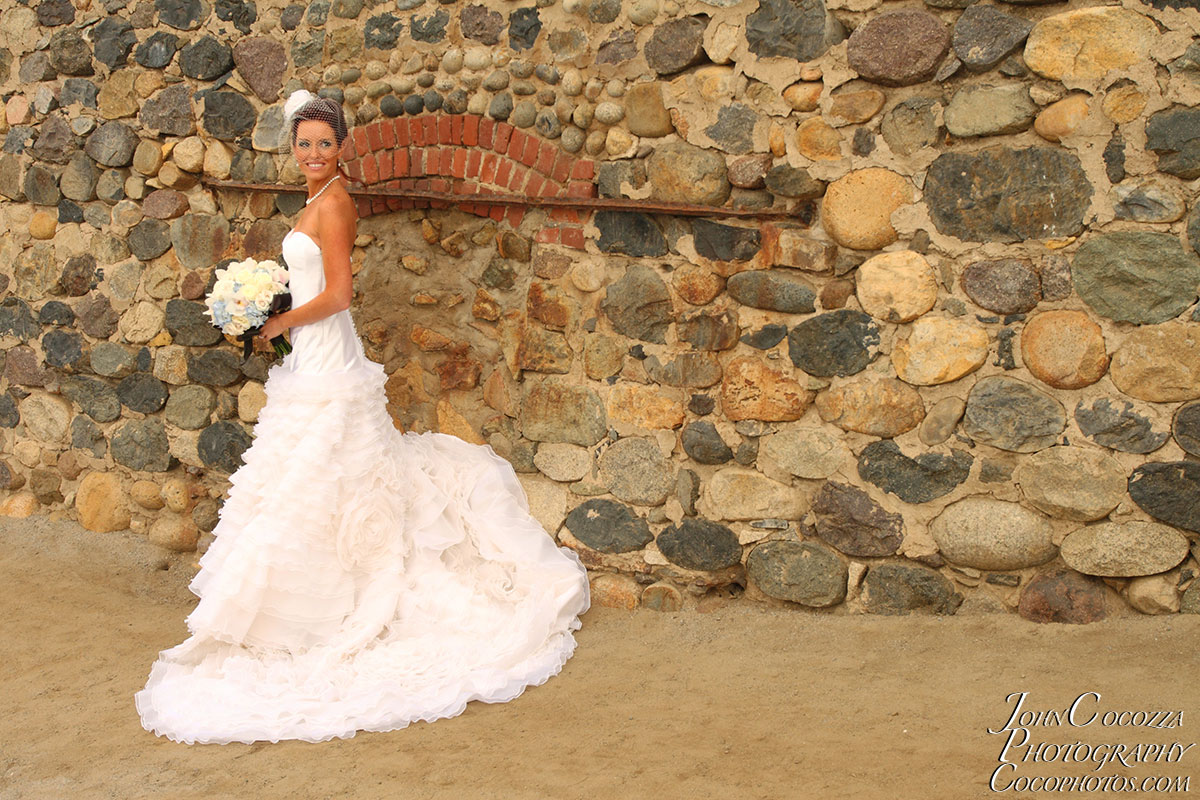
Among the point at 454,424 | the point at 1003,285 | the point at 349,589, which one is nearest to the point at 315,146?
the point at 454,424

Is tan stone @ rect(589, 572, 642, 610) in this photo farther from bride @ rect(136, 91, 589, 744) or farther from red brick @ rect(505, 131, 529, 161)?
red brick @ rect(505, 131, 529, 161)

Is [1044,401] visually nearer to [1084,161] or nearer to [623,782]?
[1084,161]

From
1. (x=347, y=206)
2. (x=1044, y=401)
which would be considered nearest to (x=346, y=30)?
(x=347, y=206)

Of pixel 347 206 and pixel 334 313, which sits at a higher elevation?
pixel 347 206

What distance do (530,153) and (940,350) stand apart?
1594 mm

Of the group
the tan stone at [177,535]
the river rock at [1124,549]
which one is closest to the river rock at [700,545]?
the river rock at [1124,549]

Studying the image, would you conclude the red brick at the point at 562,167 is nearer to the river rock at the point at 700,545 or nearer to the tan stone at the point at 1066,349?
the river rock at the point at 700,545

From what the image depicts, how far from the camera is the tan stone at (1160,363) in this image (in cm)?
284

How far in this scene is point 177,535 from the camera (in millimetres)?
4473

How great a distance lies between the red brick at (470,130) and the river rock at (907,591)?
6.84 feet

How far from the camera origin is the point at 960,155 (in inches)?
118

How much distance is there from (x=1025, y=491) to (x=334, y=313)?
229 cm

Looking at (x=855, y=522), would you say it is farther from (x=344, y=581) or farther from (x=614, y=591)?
(x=344, y=581)

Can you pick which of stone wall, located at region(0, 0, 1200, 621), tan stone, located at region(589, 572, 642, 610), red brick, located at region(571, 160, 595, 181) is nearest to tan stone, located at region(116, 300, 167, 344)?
stone wall, located at region(0, 0, 1200, 621)
